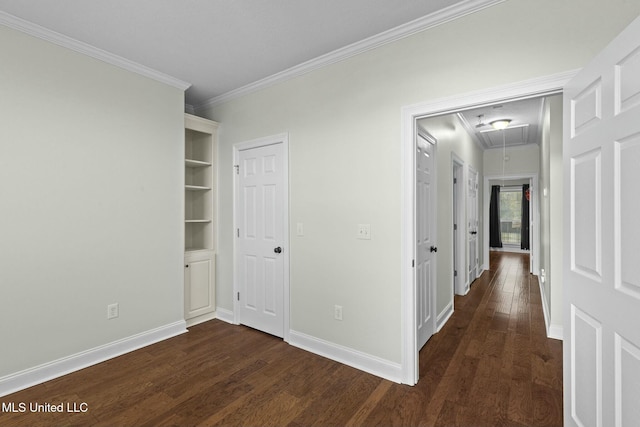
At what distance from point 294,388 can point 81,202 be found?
2.32 meters

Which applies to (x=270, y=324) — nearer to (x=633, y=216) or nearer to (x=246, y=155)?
(x=246, y=155)

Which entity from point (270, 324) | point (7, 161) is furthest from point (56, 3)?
point (270, 324)

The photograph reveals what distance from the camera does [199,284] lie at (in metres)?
3.67

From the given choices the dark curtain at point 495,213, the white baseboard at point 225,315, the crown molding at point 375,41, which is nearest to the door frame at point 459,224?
the crown molding at point 375,41

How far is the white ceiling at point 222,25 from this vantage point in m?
2.08

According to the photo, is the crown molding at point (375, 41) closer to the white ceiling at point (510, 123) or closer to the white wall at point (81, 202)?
the white wall at point (81, 202)

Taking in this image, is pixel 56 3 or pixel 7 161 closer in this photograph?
pixel 56 3

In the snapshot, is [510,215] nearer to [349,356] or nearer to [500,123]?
[500,123]

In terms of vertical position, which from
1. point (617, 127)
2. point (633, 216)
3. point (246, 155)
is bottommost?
point (633, 216)

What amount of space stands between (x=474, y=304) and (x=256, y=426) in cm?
356

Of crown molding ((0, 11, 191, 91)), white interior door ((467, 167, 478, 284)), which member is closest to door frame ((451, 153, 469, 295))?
white interior door ((467, 167, 478, 284))

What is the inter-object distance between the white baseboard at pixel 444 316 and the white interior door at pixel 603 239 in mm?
1783

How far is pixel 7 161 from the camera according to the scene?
2.25m

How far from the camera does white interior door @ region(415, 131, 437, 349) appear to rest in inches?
115
